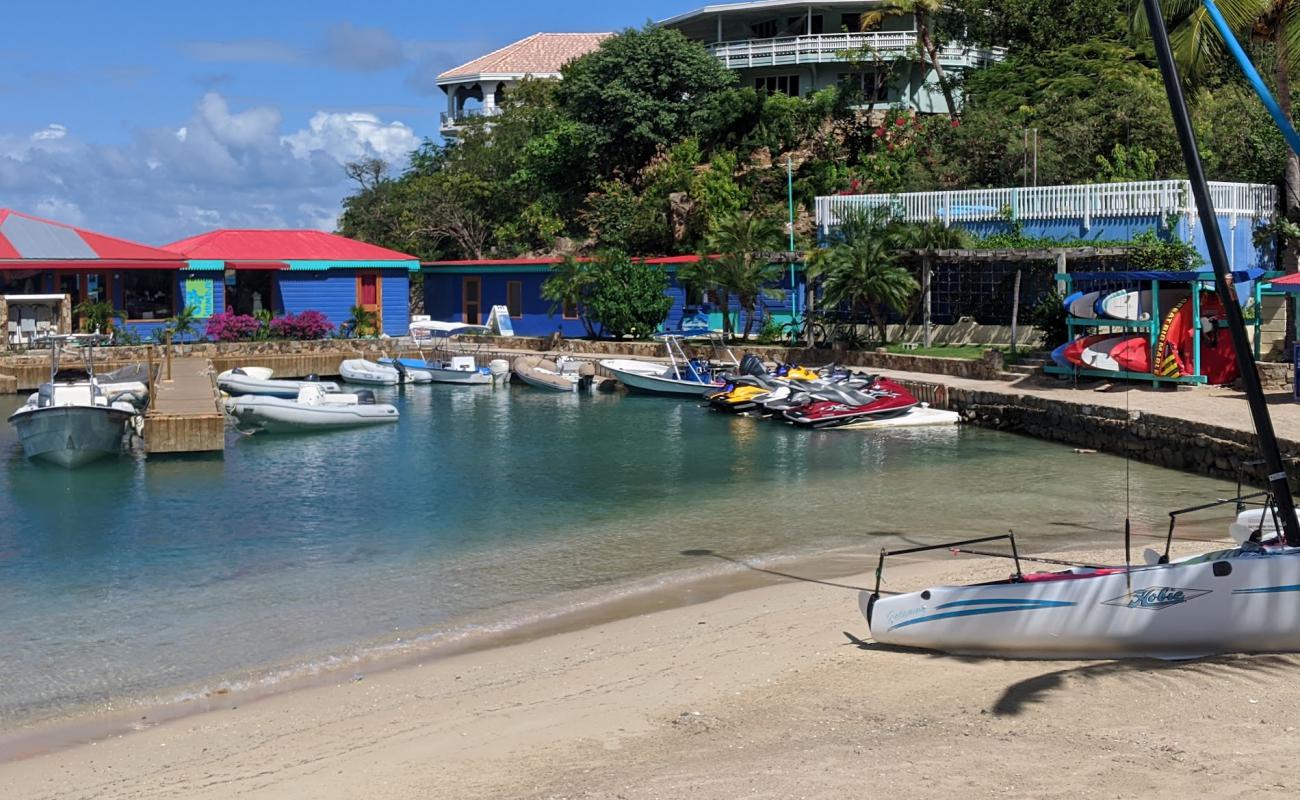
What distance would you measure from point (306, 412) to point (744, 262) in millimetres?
13815

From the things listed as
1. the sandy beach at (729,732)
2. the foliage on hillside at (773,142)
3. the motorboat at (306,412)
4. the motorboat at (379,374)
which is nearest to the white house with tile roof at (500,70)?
the foliage on hillside at (773,142)

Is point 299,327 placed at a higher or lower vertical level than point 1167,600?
higher

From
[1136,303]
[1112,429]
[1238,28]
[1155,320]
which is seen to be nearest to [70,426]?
[1112,429]

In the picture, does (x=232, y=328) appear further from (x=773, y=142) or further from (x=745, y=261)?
(x=773, y=142)

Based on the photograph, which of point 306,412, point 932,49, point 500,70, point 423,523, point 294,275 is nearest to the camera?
point 423,523

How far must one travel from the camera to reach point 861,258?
3381 centimetres

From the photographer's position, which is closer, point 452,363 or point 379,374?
point 379,374

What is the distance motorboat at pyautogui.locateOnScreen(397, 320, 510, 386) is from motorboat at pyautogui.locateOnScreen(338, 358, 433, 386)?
0.18 metres

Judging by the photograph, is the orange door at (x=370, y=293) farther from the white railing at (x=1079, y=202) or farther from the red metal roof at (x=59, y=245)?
the white railing at (x=1079, y=202)

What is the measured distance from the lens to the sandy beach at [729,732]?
824 centimetres

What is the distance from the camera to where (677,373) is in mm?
35594

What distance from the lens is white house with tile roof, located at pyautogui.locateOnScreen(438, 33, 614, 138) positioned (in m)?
82.3

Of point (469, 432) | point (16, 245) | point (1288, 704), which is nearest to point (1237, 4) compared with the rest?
point (469, 432)

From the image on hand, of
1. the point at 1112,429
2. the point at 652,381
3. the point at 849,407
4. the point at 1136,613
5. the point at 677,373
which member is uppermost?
the point at 677,373
